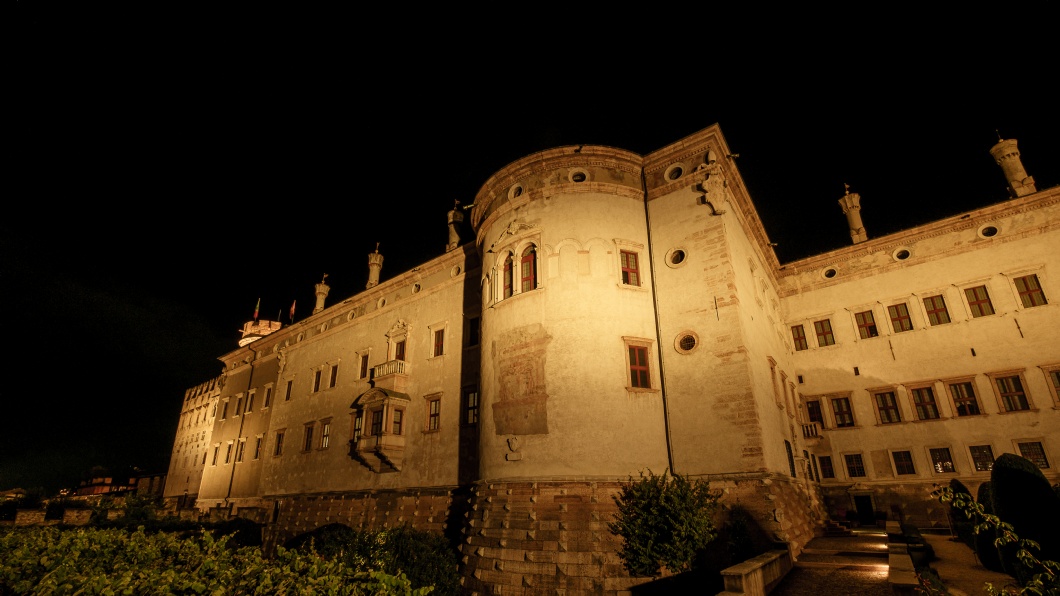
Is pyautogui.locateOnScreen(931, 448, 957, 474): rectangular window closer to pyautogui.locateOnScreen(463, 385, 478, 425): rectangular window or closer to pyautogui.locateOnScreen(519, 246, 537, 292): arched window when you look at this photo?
pyautogui.locateOnScreen(519, 246, 537, 292): arched window

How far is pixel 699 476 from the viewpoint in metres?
14.6

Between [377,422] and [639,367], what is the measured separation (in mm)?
13803

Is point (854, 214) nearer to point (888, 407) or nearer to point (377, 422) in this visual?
point (888, 407)

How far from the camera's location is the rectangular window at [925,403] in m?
20.7

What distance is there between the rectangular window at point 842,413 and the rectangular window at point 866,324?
316 cm

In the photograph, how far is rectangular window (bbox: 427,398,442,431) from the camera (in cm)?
2261

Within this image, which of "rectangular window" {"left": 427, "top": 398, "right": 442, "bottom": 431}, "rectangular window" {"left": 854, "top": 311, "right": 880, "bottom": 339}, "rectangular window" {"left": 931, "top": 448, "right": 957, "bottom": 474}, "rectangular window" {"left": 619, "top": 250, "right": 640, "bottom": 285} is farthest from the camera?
"rectangular window" {"left": 854, "top": 311, "right": 880, "bottom": 339}

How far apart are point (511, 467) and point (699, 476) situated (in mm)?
5666

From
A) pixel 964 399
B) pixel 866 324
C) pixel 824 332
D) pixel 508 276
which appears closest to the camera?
pixel 508 276

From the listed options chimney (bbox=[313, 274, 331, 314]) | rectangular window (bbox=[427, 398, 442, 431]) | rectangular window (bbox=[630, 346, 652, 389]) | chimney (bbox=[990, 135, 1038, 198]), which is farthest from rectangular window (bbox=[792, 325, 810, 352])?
chimney (bbox=[313, 274, 331, 314])

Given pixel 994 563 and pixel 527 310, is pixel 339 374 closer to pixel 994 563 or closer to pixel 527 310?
pixel 527 310

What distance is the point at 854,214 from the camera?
26.0 m

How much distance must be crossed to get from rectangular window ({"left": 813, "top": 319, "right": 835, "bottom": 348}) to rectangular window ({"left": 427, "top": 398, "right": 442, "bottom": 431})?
726 inches

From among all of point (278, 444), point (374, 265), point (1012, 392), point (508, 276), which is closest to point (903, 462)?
point (1012, 392)
